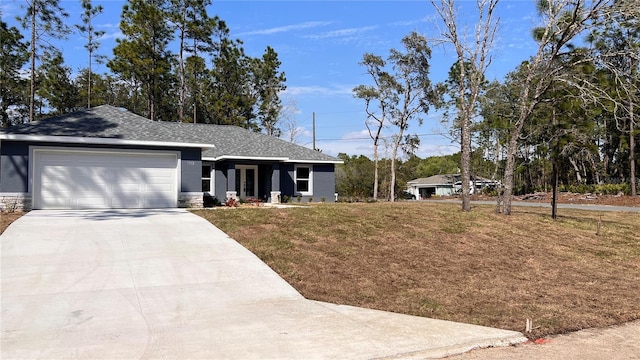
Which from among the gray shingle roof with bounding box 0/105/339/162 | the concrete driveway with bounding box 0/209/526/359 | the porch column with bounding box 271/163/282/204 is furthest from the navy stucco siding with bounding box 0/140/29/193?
the porch column with bounding box 271/163/282/204

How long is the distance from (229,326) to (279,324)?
647mm

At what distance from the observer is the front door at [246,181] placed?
79.4 ft

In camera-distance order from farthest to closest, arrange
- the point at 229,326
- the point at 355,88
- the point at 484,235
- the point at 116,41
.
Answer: the point at 355,88, the point at 116,41, the point at 484,235, the point at 229,326

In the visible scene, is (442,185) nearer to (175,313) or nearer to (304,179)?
(304,179)

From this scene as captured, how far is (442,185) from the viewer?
6231 cm

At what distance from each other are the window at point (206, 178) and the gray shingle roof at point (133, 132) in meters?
0.69

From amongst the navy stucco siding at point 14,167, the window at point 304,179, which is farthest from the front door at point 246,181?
the navy stucco siding at point 14,167

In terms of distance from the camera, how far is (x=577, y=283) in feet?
29.8

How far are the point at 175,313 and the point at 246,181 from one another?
1850 centimetres

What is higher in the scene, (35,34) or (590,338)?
(35,34)

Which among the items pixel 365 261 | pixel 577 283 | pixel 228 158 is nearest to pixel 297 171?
pixel 228 158

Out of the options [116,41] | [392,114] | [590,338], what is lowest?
[590,338]

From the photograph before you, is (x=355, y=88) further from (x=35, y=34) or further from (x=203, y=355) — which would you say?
(x=203, y=355)

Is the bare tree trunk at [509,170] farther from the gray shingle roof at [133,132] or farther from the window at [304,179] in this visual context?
the window at [304,179]
